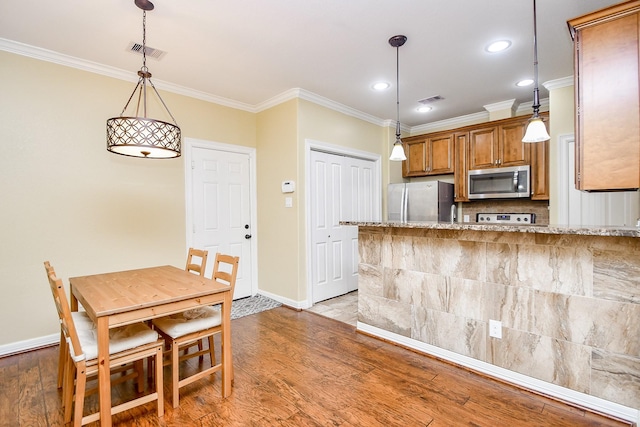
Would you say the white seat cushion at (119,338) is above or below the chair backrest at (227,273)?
below

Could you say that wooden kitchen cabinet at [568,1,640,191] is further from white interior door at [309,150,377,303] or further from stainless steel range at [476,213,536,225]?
white interior door at [309,150,377,303]

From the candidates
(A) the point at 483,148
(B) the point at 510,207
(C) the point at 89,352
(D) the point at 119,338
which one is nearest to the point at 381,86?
(A) the point at 483,148

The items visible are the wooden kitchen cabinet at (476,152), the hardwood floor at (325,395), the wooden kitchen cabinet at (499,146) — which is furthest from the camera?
the wooden kitchen cabinet at (499,146)

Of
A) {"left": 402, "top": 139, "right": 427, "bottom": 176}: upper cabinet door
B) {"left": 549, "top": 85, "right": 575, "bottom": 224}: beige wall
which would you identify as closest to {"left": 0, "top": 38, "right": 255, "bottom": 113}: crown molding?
{"left": 402, "top": 139, "right": 427, "bottom": 176}: upper cabinet door

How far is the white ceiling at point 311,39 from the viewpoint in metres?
2.22

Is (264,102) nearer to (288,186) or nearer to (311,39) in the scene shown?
(288,186)

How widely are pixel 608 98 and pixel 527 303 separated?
1355mm

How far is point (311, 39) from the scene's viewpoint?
8.63ft

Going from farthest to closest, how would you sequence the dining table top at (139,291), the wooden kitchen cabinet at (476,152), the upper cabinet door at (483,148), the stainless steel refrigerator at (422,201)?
the stainless steel refrigerator at (422,201)
the upper cabinet door at (483,148)
the wooden kitchen cabinet at (476,152)
the dining table top at (139,291)

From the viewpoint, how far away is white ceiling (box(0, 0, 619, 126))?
2.22 m

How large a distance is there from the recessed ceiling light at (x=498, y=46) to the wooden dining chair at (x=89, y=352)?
3491mm

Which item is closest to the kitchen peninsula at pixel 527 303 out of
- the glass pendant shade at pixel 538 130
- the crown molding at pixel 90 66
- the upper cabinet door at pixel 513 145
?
the glass pendant shade at pixel 538 130

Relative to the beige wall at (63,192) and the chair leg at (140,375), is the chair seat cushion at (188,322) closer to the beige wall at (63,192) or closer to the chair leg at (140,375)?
the chair leg at (140,375)

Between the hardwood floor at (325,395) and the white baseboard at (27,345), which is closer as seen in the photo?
the hardwood floor at (325,395)
